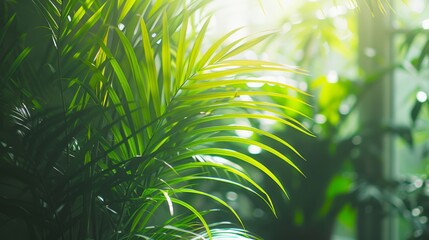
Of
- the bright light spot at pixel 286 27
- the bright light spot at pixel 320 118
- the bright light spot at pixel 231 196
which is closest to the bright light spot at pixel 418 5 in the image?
the bright light spot at pixel 286 27

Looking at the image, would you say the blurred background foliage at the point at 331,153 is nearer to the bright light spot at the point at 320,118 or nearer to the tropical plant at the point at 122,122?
the bright light spot at the point at 320,118

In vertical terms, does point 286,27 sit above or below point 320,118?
above

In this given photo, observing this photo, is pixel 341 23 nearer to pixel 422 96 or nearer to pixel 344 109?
pixel 344 109

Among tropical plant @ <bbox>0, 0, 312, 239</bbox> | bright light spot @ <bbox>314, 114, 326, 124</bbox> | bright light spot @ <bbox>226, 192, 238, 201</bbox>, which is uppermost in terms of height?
bright light spot @ <bbox>314, 114, 326, 124</bbox>

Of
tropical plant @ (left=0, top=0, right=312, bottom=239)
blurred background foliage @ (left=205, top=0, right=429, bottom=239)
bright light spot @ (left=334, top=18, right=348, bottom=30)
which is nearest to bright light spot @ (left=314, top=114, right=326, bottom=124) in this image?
blurred background foliage @ (left=205, top=0, right=429, bottom=239)

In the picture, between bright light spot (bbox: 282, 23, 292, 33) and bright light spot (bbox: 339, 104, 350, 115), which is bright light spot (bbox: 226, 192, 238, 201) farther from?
bright light spot (bbox: 282, 23, 292, 33)

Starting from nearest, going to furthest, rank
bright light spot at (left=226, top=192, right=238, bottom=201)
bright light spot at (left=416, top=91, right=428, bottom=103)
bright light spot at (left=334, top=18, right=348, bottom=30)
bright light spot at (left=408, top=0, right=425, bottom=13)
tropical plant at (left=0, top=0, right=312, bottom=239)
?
tropical plant at (left=0, top=0, right=312, bottom=239) < bright light spot at (left=416, top=91, right=428, bottom=103) < bright light spot at (left=226, top=192, right=238, bottom=201) < bright light spot at (left=408, top=0, right=425, bottom=13) < bright light spot at (left=334, top=18, right=348, bottom=30)

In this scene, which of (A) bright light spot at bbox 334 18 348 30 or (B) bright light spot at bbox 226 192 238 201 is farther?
(A) bright light spot at bbox 334 18 348 30

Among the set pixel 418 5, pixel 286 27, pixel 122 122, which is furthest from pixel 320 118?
pixel 122 122

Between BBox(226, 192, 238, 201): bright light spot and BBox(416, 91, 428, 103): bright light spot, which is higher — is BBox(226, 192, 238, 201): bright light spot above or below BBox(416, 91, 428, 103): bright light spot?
below

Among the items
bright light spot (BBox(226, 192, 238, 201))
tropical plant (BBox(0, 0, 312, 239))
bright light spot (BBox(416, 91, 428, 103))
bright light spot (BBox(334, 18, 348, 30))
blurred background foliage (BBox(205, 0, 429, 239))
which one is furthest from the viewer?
bright light spot (BBox(334, 18, 348, 30))

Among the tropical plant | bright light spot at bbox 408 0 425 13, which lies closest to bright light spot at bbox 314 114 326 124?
bright light spot at bbox 408 0 425 13

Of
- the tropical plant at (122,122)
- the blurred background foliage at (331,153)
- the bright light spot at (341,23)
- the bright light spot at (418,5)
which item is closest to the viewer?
the tropical plant at (122,122)

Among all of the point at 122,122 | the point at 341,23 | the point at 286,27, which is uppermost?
the point at 341,23
